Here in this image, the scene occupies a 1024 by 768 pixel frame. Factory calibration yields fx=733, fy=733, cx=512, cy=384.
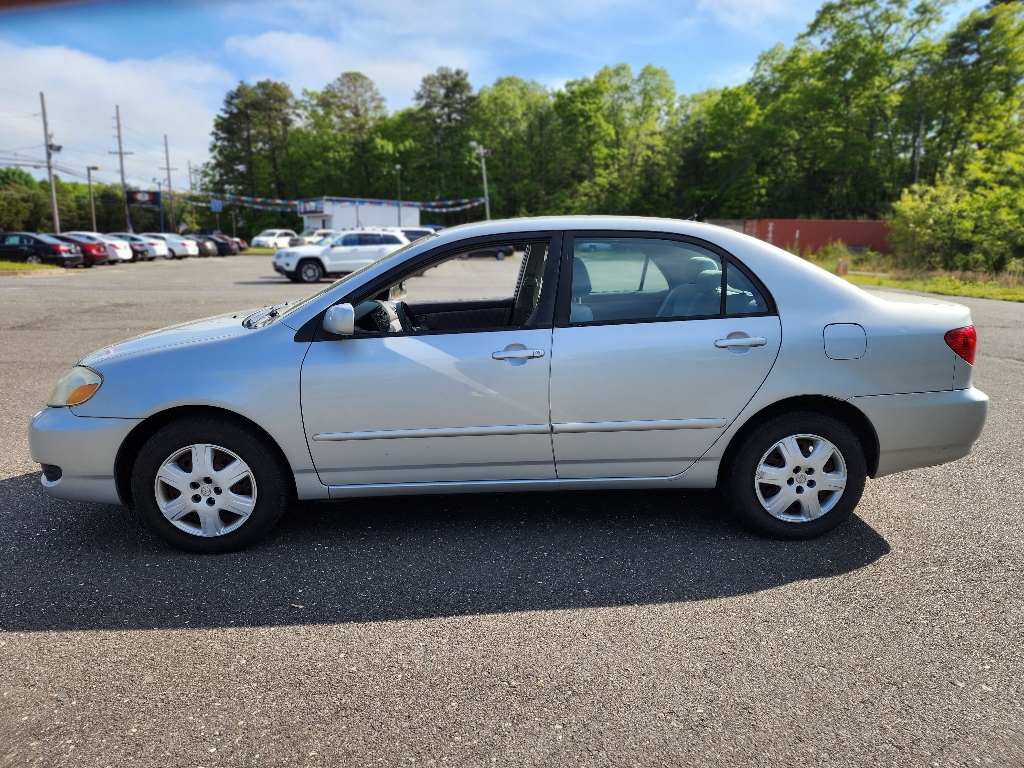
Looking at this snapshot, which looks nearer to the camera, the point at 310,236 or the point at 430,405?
the point at 430,405

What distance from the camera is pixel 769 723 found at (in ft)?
7.70

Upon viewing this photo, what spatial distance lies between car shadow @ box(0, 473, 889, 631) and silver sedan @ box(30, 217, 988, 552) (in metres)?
0.23

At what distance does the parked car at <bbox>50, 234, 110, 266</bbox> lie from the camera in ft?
105

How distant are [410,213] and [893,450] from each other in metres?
58.2

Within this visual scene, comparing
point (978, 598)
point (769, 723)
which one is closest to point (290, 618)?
point (769, 723)

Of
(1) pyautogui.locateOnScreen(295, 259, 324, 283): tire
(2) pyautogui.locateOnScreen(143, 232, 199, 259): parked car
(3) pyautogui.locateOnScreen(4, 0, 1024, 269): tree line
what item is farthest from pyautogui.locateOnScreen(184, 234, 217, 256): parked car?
(3) pyautogui.locateOnScreen(4, 0, 1024, 269): tree line

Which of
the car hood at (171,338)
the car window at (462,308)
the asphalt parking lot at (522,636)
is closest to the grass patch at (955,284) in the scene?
the asphalt parking lot at (522,636)

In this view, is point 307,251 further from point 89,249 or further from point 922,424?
point 922,424

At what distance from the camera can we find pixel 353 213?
56.2 meters

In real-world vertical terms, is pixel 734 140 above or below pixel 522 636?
above

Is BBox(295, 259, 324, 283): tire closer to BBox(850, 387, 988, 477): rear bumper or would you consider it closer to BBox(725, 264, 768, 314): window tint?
BBox(725, 264, 768, 314): window tint

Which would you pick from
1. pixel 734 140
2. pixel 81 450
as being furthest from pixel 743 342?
pixel 734 140

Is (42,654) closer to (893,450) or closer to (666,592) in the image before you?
(666,592)

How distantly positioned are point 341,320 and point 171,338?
105 centimetres
